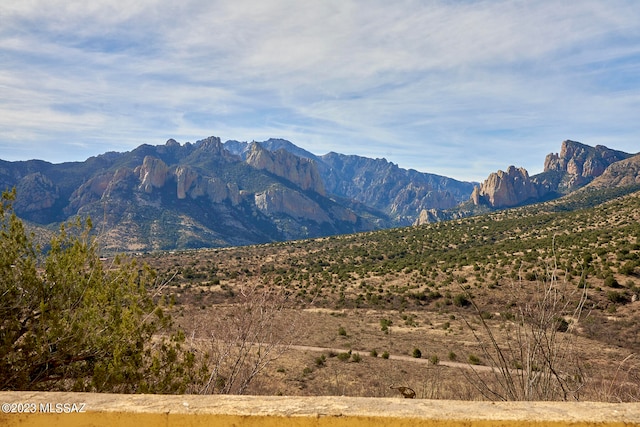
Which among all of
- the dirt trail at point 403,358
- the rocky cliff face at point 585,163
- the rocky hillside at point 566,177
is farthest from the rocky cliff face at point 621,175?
the dirt trail at point 403,358

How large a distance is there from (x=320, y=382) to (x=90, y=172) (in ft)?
718

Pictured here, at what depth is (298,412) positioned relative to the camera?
2.55 m

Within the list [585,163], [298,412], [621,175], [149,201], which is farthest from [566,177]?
[298,412]

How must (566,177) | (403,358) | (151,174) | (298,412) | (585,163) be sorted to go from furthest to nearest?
(566,177)
(585,163)
(151,174)
(403,358)
(298,412)

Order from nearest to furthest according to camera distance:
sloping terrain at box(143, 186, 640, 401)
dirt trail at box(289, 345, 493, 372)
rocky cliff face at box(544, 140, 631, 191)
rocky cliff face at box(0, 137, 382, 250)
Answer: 1. sloping terrain at box(143, 186, 640, 401)
2. dirt trail at box(289, 345, 493, 372)
3. rocky cliff face at box(0, 137, 382, 250)
4. rocky cliff face at box(544, 140, 631, 191)

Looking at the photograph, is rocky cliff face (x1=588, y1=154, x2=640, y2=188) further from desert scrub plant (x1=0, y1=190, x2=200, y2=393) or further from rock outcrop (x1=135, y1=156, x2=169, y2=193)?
rock outcrop (x1=135, y1=156, x2=169, y2=193)

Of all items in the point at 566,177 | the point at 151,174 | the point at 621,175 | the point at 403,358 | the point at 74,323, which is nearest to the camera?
the point at 74,323

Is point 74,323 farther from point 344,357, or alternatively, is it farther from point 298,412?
point 344,357

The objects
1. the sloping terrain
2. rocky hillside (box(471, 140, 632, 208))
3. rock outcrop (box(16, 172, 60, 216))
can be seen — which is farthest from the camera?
rocky hillside (box(471, 140, 632, 208))

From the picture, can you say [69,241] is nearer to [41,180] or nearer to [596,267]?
[596,267]

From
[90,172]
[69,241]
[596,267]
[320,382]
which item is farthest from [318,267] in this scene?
[90,172]

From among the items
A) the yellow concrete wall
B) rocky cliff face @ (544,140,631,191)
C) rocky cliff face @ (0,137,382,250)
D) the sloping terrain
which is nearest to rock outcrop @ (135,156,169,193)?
rocky cliff face @ (0,137,382,250)

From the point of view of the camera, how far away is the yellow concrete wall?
7.97ft

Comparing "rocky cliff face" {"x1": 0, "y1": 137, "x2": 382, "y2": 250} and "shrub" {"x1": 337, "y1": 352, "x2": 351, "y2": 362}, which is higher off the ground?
"rocky cliff face" {"x1": 0, "y1": 137, "x2": 382, "y2": 250}
